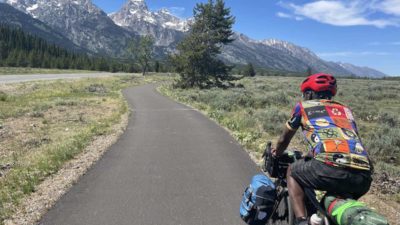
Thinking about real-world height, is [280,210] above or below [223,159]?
above

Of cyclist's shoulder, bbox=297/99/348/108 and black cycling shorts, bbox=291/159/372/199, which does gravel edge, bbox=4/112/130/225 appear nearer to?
black cycling shorts, bbox=291/159/372/199

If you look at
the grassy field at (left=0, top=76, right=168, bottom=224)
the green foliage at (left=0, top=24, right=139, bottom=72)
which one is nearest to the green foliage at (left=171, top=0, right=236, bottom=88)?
the grassy field at (left=0, top=76, right=168, bottom=224)

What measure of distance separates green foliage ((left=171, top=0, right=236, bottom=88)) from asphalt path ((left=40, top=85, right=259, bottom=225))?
28.5 m

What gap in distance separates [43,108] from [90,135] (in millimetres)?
10237

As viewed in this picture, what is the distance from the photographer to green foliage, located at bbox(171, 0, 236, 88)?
4134cm


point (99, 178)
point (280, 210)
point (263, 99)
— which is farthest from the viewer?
point (263, 99)

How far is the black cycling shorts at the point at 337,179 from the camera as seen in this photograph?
3873mm

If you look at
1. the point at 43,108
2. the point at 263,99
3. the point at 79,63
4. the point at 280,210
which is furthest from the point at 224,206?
the point at 79,63

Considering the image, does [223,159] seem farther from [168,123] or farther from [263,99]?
[263,99]

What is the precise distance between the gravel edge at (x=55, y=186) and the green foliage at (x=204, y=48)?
2996 cm

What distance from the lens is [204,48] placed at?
4091 cm

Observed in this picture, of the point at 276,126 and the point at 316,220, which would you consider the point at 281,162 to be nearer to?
the point at 316,220

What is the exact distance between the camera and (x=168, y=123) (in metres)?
16.7

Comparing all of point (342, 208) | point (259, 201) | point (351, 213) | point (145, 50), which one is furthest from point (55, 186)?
point (145, 50)
